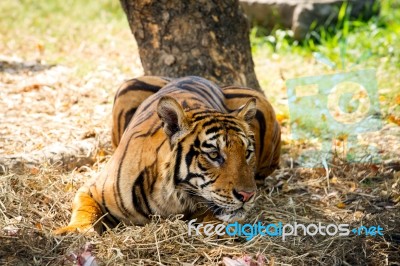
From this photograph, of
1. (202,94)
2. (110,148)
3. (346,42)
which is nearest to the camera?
(202,94)

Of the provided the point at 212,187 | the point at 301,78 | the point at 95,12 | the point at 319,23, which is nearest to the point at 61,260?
the point at 212,187

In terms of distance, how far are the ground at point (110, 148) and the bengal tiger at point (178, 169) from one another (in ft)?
0.47

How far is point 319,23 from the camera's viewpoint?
8719 millimetres

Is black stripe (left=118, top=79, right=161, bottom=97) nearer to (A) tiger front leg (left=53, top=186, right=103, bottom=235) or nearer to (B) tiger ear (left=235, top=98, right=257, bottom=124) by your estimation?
(A) tiger front leg (left=53, top=186, right=103, bottom=235)

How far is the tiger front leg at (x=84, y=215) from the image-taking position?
12.8 feet

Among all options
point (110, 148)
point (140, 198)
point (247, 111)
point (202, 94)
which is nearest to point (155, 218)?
point (140, 198)

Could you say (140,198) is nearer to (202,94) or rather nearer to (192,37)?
(202,94)

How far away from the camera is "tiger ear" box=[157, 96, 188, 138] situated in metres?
3.69

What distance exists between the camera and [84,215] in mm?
4062

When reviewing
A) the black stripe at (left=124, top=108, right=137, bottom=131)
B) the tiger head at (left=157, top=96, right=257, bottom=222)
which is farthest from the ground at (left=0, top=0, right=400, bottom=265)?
the black stripe at (left=124, top=108, right=137, bottom=131)

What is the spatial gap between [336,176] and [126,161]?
75.2 inches

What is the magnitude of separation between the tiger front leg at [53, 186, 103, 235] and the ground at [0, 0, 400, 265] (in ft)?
0.31

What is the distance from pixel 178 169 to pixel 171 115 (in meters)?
0.31

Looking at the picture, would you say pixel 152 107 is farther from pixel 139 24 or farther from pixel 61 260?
pixel 139 24
